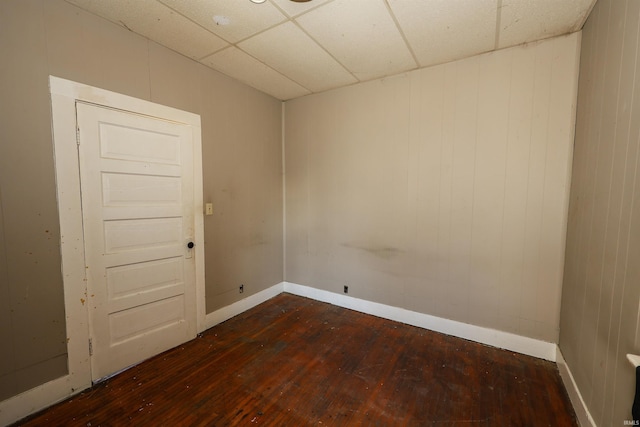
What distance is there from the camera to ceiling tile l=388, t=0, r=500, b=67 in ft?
5.78

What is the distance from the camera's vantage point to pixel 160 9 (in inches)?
71.7

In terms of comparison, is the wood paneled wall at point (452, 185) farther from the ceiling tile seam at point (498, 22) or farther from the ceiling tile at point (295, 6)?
the ceiling tile at point (295, 6)

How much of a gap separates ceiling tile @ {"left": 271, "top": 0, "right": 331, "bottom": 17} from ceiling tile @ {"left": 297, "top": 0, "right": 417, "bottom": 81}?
5 centimetres

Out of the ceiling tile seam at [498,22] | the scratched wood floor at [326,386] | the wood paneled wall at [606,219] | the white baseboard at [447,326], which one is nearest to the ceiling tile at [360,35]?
the ceiling tile seam at [498,22]

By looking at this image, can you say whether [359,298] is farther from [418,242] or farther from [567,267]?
[567,267]

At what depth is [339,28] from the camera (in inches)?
79.4

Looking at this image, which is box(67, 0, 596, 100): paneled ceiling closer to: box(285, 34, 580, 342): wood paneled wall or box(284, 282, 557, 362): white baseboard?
box(285, 34, 580, 342): wood paneled wall

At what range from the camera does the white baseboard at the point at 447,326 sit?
2249 mm

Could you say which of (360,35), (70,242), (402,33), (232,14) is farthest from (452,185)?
(70,242)

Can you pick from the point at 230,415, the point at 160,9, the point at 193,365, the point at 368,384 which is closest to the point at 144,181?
the point at 160,9

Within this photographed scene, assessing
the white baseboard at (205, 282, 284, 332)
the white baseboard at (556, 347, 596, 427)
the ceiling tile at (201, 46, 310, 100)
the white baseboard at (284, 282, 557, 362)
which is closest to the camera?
the white baseboard at (556, 347, 596, 427)

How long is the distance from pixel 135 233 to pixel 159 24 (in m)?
1.70

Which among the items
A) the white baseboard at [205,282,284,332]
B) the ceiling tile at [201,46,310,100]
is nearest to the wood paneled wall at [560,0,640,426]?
the ceiling tile at [201,46,310,100]

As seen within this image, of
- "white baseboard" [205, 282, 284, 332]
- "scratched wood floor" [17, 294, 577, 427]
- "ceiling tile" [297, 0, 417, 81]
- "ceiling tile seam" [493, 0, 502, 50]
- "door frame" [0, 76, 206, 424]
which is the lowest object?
"scratched wood floor" [17, 294, 577, 427]
